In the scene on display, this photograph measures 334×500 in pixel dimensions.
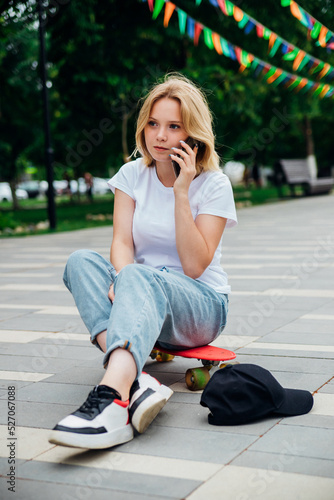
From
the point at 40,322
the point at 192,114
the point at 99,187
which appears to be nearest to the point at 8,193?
the point at 99,187

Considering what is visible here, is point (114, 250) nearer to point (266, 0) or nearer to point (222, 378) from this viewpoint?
point (222, 378)

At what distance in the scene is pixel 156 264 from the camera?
3328 millimetres

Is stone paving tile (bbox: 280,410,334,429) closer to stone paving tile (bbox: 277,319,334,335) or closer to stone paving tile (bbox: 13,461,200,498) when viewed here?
stone paving tile (bbox: 13,461,200,498)

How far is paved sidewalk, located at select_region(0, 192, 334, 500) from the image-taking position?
2.20 meters

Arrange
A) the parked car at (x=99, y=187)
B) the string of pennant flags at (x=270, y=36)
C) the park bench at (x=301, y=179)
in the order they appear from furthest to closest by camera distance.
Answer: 1. the parked car at (x=99, y=187)
2. the park bench at (x=301, y=179)
3. the string of pennant flags at (x=270, y=36)

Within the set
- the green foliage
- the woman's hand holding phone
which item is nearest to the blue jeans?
the woman's hand holding phone

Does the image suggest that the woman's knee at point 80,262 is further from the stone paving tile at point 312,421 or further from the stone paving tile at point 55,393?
the stone paving tile at point 312,421

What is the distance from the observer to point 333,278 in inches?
251

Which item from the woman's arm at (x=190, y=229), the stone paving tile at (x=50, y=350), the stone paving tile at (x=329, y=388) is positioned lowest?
the stone paving tile at (x=50, y=350)

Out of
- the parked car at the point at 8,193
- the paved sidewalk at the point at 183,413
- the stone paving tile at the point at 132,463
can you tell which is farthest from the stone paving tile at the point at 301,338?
the parked car at the point at 8,193

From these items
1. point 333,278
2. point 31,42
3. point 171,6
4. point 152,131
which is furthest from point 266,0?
point 31,42

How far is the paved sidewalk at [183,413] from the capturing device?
220cm

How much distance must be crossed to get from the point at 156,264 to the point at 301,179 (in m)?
18.5

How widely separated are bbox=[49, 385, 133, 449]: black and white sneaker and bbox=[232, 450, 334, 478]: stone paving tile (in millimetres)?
438
